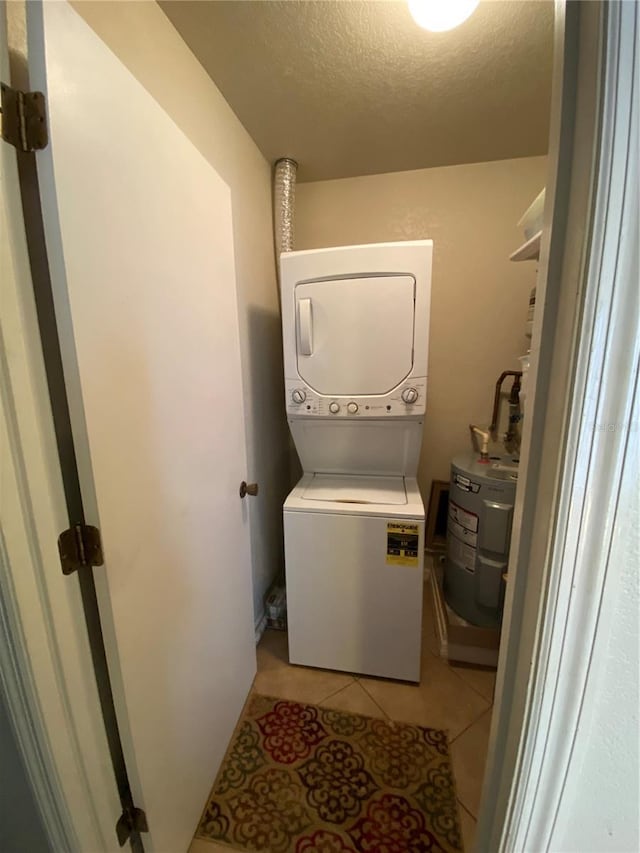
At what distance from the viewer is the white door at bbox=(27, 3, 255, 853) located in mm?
601

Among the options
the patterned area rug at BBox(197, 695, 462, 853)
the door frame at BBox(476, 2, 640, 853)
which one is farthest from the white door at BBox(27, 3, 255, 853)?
the door frame at BBox(476, 2, 640, 853)

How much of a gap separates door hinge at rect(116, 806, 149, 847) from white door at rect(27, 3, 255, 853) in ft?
0.09

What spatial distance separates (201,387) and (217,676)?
0.99m

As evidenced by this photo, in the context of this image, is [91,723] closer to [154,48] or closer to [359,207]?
[154,48]

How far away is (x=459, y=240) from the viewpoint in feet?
6.32

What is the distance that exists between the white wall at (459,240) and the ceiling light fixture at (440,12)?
919 millimetres

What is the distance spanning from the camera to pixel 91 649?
2.41 ft

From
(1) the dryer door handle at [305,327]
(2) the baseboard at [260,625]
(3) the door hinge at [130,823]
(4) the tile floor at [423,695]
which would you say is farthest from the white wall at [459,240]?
(3) the door hinge at [130,823]

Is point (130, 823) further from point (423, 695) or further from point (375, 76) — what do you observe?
point (375, 76)

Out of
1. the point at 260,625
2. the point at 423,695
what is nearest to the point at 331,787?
the point at 423,695

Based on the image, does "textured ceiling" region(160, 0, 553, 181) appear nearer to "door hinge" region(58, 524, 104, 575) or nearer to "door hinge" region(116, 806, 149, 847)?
"door hinge" region(58, 524, 104, 575)

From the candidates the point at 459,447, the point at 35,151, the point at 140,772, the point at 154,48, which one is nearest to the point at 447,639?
the point at 459,447

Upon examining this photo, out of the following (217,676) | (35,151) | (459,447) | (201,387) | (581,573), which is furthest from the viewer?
(459,447)

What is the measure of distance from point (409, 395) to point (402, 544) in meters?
0.62
